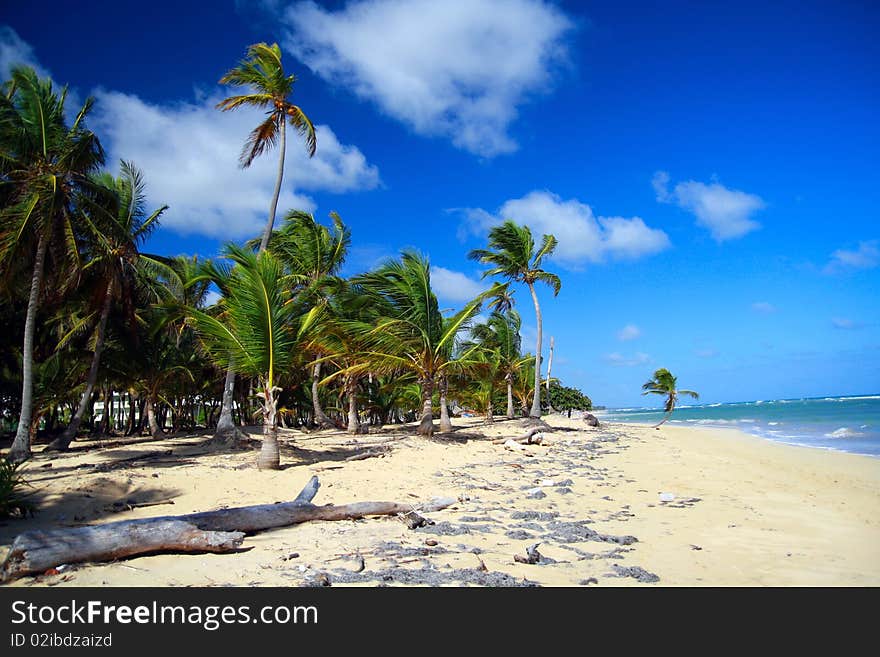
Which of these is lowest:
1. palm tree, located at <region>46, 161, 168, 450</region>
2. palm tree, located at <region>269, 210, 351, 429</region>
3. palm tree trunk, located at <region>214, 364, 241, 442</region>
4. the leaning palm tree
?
palm tree trunk, located at <region>214, 364, 241, 442</region>

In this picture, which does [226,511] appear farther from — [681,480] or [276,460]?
[681,480]

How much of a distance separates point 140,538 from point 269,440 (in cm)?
551

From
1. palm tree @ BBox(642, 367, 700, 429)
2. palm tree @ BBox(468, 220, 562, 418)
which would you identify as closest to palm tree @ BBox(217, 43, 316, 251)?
palm tree @ BBox(468, 220, 562, 418)

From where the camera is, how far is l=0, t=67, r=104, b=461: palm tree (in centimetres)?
1087

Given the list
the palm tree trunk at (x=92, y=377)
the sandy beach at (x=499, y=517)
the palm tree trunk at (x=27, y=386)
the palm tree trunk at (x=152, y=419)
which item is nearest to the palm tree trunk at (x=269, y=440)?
the sandy beach at (x=499, y=517)

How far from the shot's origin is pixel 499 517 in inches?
253

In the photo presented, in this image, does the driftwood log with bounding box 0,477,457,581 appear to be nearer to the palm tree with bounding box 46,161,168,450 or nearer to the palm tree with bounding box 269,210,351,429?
the palm tree with bounding box 46,161,168,450

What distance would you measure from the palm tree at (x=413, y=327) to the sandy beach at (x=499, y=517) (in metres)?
3.62

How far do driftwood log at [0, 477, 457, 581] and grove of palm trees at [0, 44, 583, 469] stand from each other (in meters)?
4.42

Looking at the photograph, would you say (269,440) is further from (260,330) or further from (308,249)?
(308,249)

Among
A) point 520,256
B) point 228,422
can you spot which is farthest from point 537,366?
point 228,422
